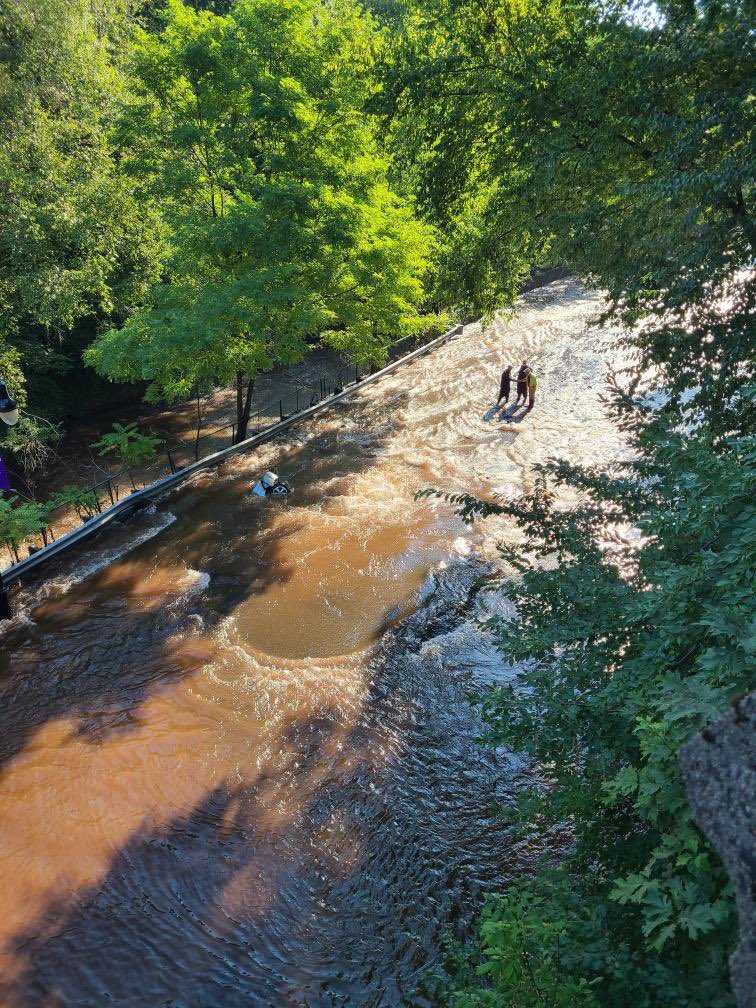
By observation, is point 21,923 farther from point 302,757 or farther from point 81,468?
point 81,468

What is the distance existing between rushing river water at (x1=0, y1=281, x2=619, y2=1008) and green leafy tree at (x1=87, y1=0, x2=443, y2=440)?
13.2 ft

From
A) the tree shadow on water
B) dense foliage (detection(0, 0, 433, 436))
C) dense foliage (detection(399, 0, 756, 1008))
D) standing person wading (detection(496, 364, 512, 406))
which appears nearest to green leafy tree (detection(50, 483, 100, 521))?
the tree shadow on water

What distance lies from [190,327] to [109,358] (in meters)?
2.46

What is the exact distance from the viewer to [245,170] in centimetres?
1406

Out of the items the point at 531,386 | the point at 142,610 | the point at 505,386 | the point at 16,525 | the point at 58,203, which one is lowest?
the point at 142,610

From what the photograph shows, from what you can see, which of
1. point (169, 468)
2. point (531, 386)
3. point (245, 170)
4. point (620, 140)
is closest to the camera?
point (620, 140)

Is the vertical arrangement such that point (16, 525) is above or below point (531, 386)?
above

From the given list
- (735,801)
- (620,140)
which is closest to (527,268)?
(620,140)

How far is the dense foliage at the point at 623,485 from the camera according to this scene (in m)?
3.37

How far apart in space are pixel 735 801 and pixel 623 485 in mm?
3719

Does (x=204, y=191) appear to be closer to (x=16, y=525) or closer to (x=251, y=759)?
(x=16, y=525)

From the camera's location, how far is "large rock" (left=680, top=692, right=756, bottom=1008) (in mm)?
2574

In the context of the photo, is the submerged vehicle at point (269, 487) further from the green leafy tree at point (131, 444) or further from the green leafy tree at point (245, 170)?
Answer: the green leafy tree at point (131, 444)

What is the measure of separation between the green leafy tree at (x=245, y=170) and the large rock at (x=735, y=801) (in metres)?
11.8
